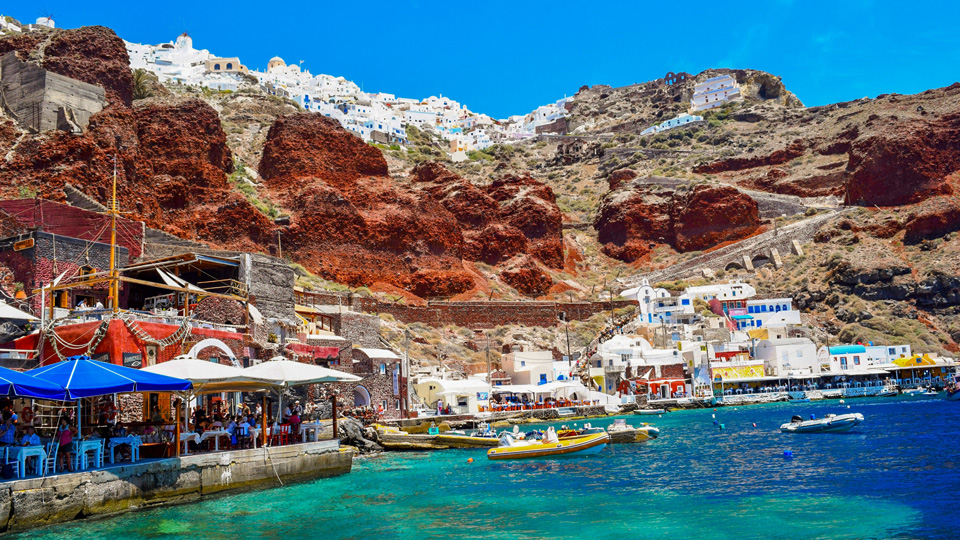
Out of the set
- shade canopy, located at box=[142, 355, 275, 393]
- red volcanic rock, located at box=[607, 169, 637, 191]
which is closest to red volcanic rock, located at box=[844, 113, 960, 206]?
red volcanic rock, located at box=[607, 169, 637, 191]

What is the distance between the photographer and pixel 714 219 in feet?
279

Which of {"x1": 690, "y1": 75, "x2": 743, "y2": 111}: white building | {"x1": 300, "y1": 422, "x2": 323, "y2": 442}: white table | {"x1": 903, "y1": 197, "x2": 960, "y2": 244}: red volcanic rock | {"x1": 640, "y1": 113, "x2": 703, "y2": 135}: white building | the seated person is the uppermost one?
{"x1": 690, "y1": 75, "x2": 743, "y2": 111}: white building

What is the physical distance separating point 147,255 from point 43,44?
30656 mm

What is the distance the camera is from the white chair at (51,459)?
15.2 metres

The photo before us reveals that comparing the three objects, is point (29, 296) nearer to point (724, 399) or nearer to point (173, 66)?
point (724, 399)

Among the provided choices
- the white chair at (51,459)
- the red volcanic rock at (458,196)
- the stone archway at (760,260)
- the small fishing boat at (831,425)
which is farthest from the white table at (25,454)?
the stone archway at (760,260)

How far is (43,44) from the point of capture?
55281 millimetres

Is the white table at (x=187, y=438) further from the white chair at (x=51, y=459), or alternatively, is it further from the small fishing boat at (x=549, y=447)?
the small fishing boat at (x=549, y=447)

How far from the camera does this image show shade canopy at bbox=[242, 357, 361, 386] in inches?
796

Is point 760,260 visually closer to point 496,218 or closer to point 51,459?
point 496,218

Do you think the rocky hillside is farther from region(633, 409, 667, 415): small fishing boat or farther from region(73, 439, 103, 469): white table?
region(73, 439, 103, 469): white table

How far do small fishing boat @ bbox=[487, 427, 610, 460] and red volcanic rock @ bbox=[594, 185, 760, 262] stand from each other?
59.4m

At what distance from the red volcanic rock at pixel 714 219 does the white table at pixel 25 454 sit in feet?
254

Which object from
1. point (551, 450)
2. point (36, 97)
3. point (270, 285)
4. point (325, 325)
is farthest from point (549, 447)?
point (36, 97)
